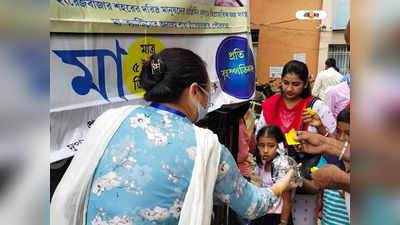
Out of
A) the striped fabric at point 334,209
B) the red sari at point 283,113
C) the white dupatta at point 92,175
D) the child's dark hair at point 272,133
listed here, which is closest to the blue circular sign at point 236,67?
the red sari at point 283,113

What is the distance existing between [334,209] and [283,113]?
2.87 ft

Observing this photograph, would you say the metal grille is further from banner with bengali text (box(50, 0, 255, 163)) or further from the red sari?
banner with bengali text (box(50, 0, 255, 163))

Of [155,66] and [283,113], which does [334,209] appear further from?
[155,66]

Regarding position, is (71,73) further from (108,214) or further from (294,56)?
(294,56)

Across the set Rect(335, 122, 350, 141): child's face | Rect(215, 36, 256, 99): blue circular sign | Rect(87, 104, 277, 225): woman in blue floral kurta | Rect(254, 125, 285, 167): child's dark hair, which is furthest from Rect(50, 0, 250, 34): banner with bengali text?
Rect(335, 122, 350, 141): child's face

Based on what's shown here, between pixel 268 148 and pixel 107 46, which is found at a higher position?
pixel 107 46

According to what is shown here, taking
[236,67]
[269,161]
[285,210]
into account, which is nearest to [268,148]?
[269,161]

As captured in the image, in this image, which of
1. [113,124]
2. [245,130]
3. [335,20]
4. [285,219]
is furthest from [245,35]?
[335,20]

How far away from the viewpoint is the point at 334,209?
7.07 feet

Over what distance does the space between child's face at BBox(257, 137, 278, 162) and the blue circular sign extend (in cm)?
44

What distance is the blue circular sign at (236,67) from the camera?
263 cm

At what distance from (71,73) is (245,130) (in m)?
1.82

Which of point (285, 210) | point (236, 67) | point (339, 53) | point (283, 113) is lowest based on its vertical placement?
point (285, 210)

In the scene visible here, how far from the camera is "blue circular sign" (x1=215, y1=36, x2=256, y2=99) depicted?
2633mm
